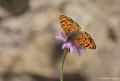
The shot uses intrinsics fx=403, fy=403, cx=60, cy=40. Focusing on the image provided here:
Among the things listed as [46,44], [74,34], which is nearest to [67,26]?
[74,34]

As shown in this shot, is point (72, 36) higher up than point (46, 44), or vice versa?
point (72, 36)

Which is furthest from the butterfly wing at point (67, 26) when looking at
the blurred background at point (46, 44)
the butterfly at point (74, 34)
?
the blurred background at point (46, 44)

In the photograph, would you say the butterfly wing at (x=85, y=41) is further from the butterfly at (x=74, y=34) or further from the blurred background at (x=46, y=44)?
the blurred background at (x=46, y=44)

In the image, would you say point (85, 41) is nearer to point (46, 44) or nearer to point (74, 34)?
point (74, 34)

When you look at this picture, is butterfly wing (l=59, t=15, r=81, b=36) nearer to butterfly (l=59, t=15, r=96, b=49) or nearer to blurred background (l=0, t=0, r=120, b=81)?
butterfly (l=59, t=15, r=96, b=49)

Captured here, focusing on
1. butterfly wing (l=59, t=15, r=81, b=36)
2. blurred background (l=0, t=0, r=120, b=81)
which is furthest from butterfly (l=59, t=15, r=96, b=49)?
blurred background (l=0, t=0, r=120, b=81)

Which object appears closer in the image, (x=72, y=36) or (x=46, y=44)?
(x=72, y=36)
